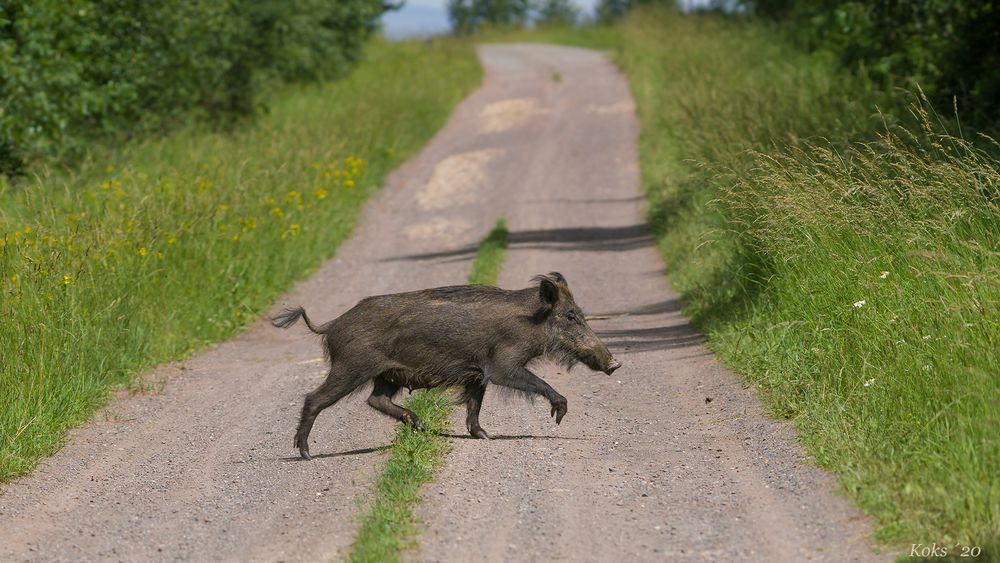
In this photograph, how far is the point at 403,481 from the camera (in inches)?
292

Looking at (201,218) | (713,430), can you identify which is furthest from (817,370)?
(201,218)

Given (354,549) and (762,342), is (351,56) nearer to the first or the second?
(762,342)

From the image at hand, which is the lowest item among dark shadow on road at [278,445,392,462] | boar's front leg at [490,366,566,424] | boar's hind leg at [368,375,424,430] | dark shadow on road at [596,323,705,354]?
dark shadow on road at [596,323,705,354]

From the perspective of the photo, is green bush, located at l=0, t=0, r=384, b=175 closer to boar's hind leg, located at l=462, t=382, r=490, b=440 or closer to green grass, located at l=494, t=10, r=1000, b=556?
green grass, located at l=494, t=10, r=1000, b=556

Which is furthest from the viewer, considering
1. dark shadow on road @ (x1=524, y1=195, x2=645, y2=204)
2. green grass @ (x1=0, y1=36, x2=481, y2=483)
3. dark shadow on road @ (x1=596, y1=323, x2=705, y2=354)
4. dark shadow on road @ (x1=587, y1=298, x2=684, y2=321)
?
dark shadow on road @ (x1=524, y1=195, x2=645, y2=204)

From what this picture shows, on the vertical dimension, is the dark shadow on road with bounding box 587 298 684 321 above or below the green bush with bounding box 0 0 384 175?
below

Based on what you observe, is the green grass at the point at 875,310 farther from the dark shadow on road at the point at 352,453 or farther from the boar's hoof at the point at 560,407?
the dark shadow on road at the point at 352,453

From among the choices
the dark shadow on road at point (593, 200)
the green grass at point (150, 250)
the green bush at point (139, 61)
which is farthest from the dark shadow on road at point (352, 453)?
the dark shadow on road at point (593, 200)

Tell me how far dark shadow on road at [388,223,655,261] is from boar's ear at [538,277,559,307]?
8.74 meters

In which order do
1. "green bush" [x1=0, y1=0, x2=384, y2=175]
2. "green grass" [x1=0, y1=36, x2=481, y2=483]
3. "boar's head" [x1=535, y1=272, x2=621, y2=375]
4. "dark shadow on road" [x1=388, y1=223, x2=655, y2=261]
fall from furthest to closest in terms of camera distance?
"dark shadow on road" [x1=388, y1=223, x2=655, y2=261] < "green bush" [x1=0, y1=0, x2=384, y2=175] < "green grass" [x1=0, y1=36, x2=481, y2=483] < "boar's head" [x1=535, y1=272, x2=621, y2=375]

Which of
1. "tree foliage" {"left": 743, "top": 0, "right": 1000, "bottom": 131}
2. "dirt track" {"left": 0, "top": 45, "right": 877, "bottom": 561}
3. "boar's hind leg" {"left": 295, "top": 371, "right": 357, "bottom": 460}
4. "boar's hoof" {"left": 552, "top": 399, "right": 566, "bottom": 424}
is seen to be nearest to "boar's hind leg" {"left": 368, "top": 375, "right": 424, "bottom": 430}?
"dirt track" {"left": 0, "top": 45, "right": 877, "bottom": 561}

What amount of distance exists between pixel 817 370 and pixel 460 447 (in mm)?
2384

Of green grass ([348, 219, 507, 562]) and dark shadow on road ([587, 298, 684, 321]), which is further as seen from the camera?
dark shadow on road ([587, 298, 684, 321])

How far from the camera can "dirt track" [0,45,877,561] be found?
652 centimetres
